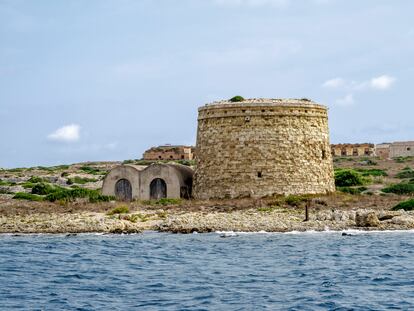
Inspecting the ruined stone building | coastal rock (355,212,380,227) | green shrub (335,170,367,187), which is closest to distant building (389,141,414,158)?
green shrub (335,170,367,187)

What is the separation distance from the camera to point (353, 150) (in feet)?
349

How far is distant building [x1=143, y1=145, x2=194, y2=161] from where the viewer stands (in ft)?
307

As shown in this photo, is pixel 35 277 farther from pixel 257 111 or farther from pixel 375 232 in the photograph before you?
pixel 257 111

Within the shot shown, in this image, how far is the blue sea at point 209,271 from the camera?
18.3 meters

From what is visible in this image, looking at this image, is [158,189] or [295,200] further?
[158,189]

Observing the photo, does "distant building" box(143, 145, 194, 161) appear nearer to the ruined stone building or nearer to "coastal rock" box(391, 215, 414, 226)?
the ruined stone building

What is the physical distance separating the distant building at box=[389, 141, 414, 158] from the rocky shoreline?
216 ft

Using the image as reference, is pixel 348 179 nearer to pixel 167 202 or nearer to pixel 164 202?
pixel 167 202

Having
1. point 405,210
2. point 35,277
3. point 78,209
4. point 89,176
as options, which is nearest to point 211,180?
point 78,209

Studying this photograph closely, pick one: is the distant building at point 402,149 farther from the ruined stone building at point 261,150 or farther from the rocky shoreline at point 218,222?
the rocky shoreline at point 218,222

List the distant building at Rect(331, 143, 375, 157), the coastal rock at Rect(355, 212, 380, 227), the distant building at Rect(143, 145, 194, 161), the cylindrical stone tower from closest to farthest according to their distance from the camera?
the coastal rock at Rect(355, 212, 380, 227) < the cylindrical stone tower < the distant building at Rect(143, 145, 194, 161) < the distant building at Rect(331, 143, 375, 157)

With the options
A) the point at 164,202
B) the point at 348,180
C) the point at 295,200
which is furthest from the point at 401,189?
Answer: the point at 164,202

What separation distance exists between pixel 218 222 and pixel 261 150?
645cm

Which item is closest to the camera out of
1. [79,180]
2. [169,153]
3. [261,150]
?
[261,150]
